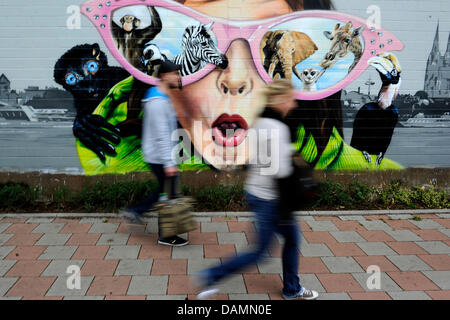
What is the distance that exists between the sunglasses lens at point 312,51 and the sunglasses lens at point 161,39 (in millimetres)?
852

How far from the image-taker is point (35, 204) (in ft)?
19.0

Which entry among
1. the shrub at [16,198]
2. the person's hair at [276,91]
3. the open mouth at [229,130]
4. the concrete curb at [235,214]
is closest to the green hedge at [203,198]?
the shrub at [16,198]

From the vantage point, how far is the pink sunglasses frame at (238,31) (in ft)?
20.5

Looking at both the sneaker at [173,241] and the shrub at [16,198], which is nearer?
the sneaker at [173,241]

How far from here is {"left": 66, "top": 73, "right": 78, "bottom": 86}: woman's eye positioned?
21.1 feet

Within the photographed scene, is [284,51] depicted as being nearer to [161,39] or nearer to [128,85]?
[161,39]

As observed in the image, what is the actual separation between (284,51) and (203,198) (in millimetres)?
2654

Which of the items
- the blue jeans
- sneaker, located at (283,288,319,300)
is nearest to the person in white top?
the blue jeans

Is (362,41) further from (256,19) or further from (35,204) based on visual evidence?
(35,204)

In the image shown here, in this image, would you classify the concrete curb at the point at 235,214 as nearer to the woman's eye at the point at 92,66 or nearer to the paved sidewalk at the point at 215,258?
the paved sidewalk at the point at 215,258

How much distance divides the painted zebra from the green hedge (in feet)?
6.23

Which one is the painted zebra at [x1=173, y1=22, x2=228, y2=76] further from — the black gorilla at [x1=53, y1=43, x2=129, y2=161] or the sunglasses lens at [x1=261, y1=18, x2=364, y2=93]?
the black gorilla at [x1=53, y1=43, x2=129, y2=161]

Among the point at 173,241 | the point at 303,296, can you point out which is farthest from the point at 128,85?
the point at 303,296

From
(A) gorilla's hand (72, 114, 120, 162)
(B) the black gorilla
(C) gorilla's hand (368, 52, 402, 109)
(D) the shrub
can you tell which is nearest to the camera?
(D) the shrub
